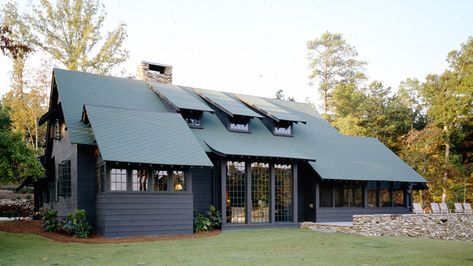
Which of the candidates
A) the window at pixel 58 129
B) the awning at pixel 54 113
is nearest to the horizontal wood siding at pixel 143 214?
the window at pixel 58 129

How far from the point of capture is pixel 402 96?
4506 centimetres

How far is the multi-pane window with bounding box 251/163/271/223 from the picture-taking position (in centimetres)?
1960

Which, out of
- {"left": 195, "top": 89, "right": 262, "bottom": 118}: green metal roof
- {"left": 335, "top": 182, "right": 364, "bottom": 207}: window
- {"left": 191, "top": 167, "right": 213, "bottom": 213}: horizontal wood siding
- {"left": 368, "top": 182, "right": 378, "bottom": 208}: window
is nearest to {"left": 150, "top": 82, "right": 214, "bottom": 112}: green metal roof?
{"left": 195, "top": 89, "right": 262, "bottom": 118}: green metal roof

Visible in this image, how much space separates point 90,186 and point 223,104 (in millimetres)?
7429

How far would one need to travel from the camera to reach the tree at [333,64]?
50.7 m

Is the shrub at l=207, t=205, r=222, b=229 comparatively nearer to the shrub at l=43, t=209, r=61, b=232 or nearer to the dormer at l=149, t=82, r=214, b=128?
the dormer at l=149, t=82, r=214, b=128

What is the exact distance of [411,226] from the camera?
65.6ft

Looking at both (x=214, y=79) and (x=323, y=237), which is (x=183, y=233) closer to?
(x=323, y=237)

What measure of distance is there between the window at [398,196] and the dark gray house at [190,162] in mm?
76

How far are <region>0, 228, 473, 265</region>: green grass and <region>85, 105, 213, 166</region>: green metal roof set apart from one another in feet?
8.97

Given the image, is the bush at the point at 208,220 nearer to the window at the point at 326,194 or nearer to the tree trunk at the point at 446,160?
the window at the point at 326,194

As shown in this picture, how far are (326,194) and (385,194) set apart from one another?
4.53m

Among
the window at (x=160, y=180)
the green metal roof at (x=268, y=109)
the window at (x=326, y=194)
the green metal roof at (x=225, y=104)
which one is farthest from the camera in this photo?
the green metal roof at (x=268, y=109)

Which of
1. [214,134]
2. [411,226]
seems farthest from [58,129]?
[411,226]
